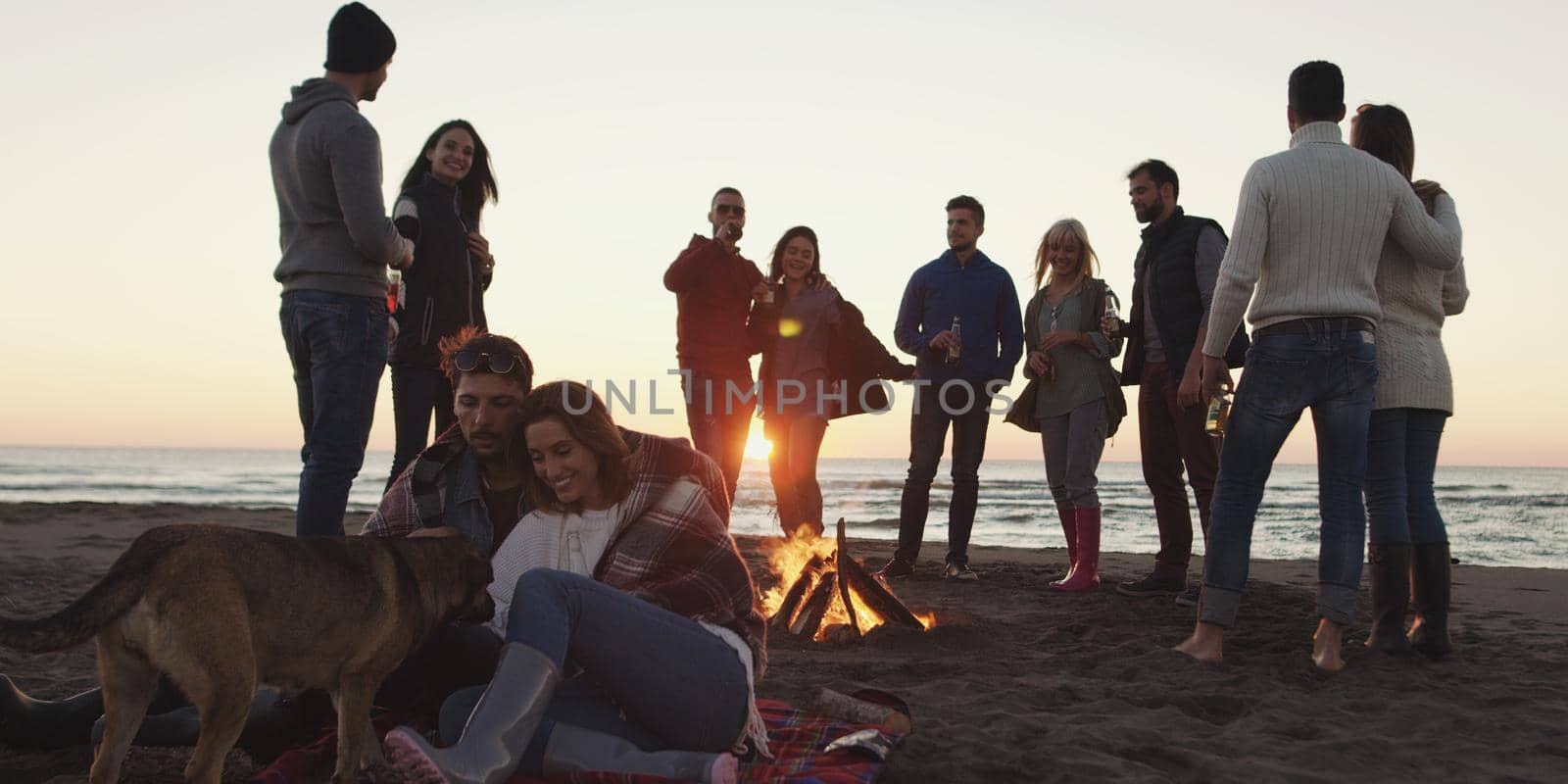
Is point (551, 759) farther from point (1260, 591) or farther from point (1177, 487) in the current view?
point (1260, 591)

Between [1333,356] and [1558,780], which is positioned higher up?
[1333,356]

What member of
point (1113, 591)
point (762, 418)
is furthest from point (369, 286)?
point (1113, 591)

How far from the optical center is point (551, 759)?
9.23 feet

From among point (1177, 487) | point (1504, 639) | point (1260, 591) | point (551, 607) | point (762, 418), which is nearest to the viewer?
point (551, 607)

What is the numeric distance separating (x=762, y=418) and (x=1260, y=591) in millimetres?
3568

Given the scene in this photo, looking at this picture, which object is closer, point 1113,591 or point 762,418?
point 1113,591

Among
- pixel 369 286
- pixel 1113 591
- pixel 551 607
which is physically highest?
pixel 369 286

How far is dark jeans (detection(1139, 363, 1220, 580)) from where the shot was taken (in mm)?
5906

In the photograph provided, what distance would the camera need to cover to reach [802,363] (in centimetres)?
780

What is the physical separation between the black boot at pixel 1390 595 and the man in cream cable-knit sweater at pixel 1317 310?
11.0 inches

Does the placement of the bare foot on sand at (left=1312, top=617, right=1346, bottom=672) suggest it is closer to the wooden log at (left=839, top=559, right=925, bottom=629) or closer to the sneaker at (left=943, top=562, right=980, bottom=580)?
the wooden log at (left=839, top=559, right=925, bottom=629)

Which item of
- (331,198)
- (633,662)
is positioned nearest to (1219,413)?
(633,662)

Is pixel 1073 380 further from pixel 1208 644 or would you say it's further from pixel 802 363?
pixel 1208 644

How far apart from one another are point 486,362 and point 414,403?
5.79 feet
